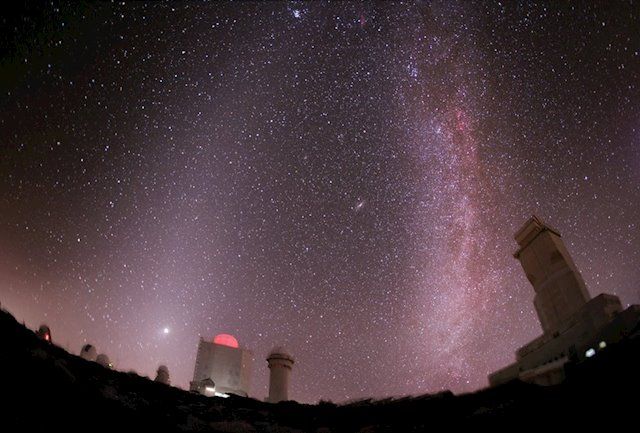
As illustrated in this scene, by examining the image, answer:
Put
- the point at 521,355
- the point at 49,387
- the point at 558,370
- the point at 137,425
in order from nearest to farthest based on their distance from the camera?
1. the point at 49,387
2. the point at 137,425
3. the point at 558,370
4. the point at 521,355

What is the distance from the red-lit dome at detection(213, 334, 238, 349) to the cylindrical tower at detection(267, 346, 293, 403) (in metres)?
23.6

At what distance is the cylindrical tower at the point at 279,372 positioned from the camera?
21.4 m

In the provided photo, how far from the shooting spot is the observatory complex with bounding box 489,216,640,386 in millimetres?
15384

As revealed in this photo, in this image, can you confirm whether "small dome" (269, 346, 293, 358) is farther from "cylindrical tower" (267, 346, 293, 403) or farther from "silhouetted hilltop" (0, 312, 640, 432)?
"silhouetted hilltop" (0, 312, 640, 432)

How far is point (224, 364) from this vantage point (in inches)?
1666

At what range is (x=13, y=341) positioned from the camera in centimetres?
473

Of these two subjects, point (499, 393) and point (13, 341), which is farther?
point (499, 393)

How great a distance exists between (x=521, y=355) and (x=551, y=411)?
18.8 m

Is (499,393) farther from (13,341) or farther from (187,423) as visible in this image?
(13,341)

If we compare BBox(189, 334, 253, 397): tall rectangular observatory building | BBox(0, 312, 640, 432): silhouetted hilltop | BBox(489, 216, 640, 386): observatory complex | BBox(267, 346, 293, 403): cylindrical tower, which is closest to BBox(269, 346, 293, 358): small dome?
BBox(267, 346, 293, 403): cylindrical tower

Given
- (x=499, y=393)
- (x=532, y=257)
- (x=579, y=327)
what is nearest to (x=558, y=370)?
(x=579, y=327)

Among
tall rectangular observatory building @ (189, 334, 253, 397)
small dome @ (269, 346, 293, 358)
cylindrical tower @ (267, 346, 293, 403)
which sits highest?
tall rectangular observatory building @ (189, 334, 253, 397)

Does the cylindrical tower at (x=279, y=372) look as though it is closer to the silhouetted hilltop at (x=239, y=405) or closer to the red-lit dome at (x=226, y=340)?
the silhouetted hilltop at (x=239, y=405)

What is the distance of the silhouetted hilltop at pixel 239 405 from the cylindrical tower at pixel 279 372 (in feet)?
48.8
